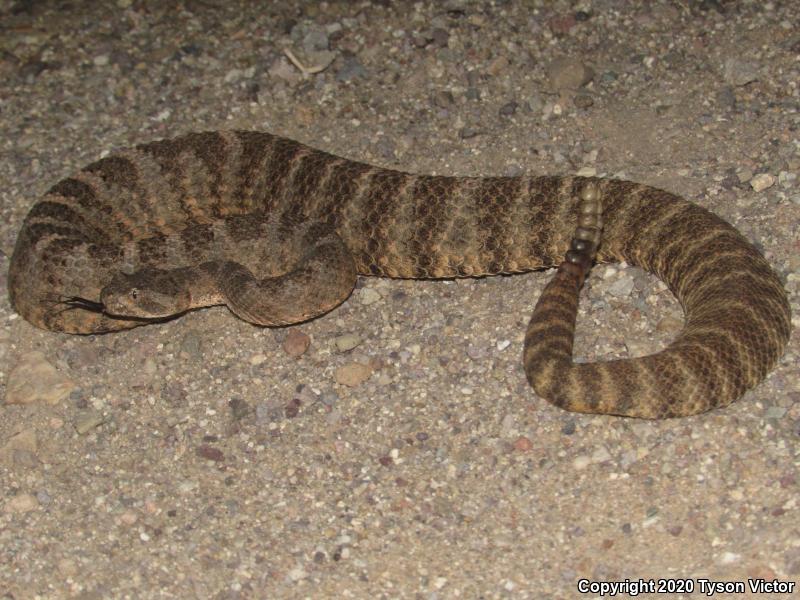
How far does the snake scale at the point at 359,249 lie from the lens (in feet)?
20.1

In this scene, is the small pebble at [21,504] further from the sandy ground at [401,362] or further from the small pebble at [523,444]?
the small pebble at [523,444]

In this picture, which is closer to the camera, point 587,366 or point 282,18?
point 587,366

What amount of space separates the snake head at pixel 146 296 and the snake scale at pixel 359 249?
0.01 meters

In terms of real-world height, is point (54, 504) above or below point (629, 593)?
below

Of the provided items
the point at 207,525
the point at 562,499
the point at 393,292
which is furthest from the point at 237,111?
the point at 562,499

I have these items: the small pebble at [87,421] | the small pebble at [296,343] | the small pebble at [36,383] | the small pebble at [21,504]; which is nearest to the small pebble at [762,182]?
the small pebble at [296,343]

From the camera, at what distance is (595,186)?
6.77m

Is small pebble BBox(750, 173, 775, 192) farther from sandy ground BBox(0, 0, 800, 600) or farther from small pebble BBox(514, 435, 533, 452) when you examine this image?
small pebble BBox(514, 435, 533, 452)

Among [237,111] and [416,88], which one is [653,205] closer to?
[416,88]

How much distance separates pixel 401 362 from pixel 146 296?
5.78 feet

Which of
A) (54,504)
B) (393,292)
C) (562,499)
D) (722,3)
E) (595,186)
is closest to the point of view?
(562,499)

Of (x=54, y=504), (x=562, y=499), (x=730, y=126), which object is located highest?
(x=730, y=126)

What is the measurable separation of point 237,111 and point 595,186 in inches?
138

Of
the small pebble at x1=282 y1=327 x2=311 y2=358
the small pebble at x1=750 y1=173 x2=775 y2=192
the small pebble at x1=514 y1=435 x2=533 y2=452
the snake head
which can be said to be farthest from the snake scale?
the small pebble at x1=750 y1=173 x2=775 y2=192
